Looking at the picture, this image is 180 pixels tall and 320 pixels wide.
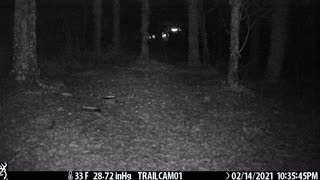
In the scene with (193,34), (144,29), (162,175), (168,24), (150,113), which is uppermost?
(168,24)

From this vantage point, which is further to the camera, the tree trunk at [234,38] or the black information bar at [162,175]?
the tree trunk at [234,38]

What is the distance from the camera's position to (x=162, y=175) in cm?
880

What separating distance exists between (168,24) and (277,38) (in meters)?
35.0

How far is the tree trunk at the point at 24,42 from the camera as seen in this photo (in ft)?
45.4

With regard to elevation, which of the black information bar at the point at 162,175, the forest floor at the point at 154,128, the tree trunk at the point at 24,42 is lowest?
the black information bar at the point at 162,175

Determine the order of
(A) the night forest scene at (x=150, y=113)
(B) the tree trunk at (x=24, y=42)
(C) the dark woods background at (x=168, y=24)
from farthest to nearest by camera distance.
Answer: (C) the dark woods background at (x=168, y=24) < (B) the tree trunk at (x=24, y=42) < (A) the night forest scene at (x=150, y=113)

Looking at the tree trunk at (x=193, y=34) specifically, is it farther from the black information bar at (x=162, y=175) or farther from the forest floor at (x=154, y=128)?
the black information bar at (x=162, y=175)

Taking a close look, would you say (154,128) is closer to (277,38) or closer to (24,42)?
(24,42)

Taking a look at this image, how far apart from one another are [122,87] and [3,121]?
20.1 feet

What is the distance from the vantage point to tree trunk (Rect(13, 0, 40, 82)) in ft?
45.4

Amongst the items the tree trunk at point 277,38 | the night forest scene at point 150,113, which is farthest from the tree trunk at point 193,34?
the tree trunk at point 277,38

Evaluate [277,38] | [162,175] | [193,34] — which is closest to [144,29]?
[193,34]

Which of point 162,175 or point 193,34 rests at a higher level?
point 193,34

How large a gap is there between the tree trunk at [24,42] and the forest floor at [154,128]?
837mm
